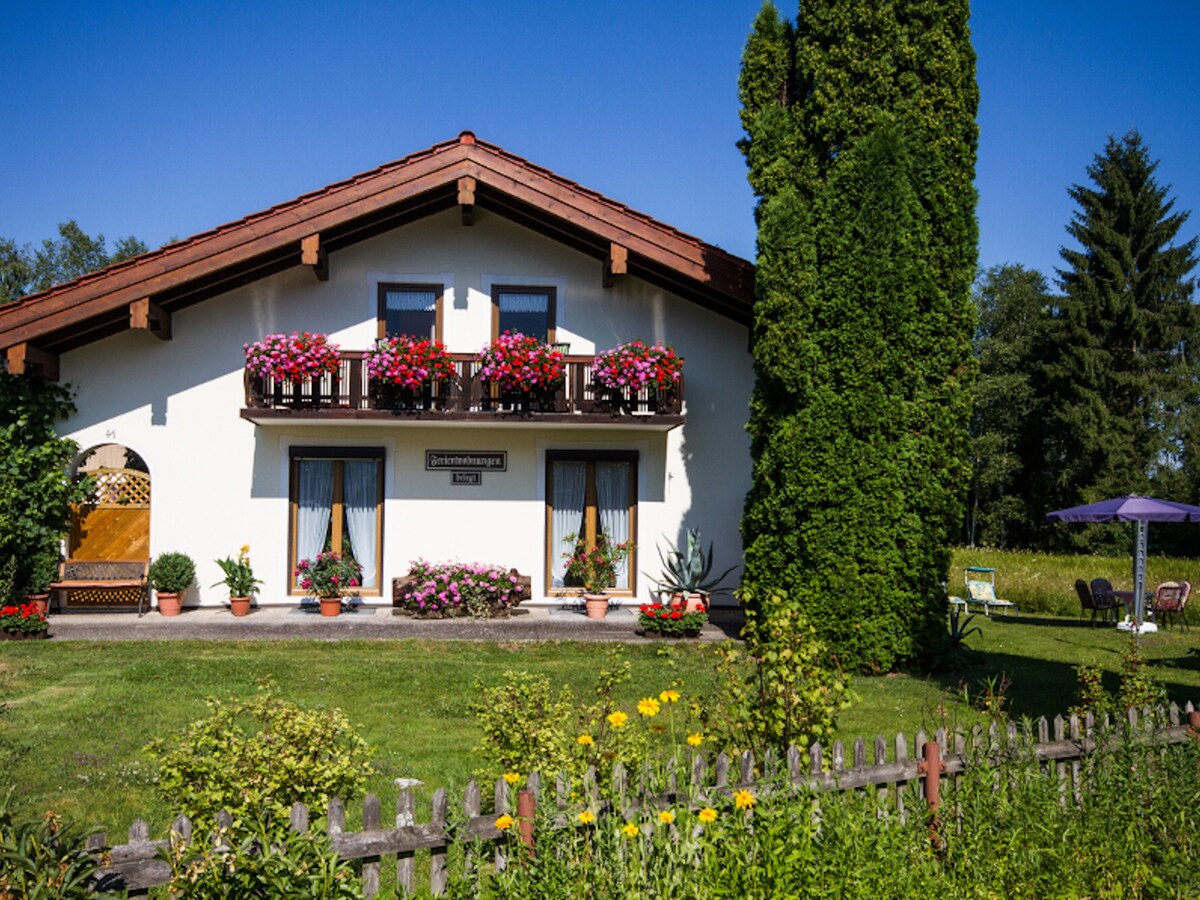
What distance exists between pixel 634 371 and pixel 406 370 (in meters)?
3.26

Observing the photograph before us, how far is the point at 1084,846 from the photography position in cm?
464

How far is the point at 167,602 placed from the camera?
13953 mm

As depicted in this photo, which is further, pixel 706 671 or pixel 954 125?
pixel 954 125

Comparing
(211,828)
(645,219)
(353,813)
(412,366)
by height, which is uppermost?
(645,219)

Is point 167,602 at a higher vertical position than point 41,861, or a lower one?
lower

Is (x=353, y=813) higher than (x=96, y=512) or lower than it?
lower

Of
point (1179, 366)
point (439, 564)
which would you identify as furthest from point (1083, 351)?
point (439, 564)

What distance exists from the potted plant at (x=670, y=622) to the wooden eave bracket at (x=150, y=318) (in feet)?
26.4

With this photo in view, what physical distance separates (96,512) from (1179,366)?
3829cm

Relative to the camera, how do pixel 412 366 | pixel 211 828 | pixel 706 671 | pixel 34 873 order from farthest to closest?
pixel 412 366 → pixel 706 671 → pixel 211 828 → pixel 34 873

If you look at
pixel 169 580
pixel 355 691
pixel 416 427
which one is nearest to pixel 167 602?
pixel 169 580

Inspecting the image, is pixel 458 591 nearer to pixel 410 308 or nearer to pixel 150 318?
pixel 410 308

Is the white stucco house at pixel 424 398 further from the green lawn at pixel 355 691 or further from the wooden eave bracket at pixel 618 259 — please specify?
the green lawn at pixel 355 691

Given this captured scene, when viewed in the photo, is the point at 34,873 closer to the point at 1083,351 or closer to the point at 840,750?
the point at 840,750
